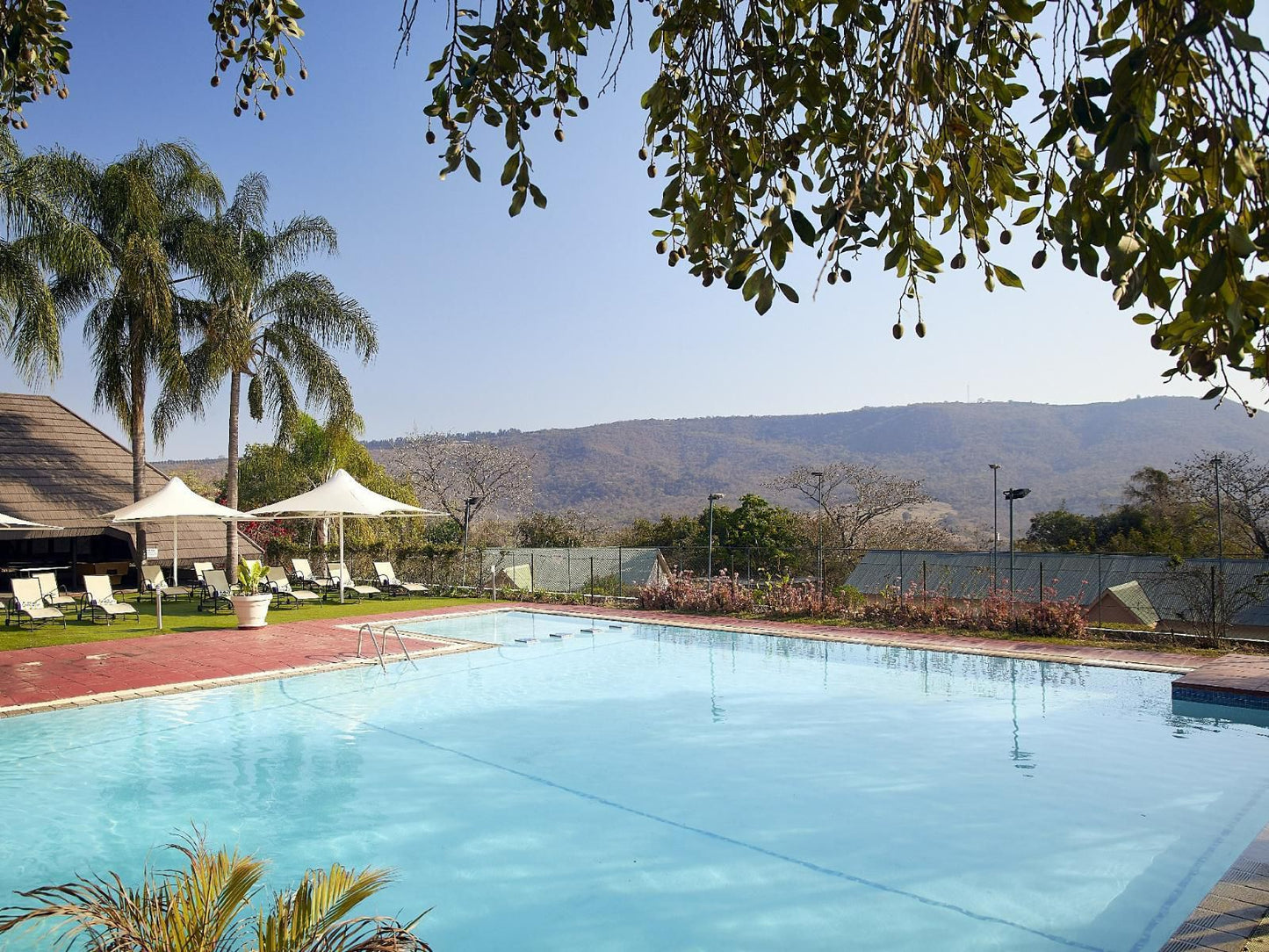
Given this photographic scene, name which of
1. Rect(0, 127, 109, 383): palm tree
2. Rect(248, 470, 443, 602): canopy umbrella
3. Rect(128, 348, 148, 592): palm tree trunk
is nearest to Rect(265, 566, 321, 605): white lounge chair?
Rect(248, 470, 443, 602): canopy umbrella

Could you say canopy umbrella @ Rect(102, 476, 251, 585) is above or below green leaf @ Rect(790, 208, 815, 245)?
below

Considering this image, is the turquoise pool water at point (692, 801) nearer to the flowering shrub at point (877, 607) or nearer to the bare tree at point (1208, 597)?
the flowering shrub at point (877, 607)

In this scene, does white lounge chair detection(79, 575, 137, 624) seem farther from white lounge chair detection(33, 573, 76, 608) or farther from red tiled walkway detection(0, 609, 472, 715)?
red tiled walkway detection(0, 609, 472, 715)

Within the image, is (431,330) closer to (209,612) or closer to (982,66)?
(209,612)

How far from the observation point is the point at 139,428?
19969 mm

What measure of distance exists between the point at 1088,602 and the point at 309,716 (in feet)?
56.3

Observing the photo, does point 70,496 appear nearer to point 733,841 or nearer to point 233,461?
point 233,461

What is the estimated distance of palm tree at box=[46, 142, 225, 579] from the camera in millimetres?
19328

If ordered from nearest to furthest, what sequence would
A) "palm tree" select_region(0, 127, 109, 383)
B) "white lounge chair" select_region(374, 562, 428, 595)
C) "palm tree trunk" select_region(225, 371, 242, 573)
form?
"palm tree" select_region(0, 127, 109, 383) → "white lounge chair" select_region(374, 562, 428, 595) → "palm tree trunk" select_region(225, 371, 242, 573)

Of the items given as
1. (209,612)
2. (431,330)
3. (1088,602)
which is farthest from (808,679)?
(431,330)

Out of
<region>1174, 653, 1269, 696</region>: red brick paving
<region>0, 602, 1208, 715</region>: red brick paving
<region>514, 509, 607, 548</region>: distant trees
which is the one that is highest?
<region>514, 509, 607, 548</region>: distant trees

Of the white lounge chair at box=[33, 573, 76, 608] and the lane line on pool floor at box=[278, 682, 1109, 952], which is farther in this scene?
the white lounge chair at box=[33, 573, 76, 608]

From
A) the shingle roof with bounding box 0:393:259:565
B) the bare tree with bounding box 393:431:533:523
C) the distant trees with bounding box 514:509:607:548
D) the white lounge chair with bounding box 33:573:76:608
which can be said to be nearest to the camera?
the white lounge chair with bounding box 33:573:76:608

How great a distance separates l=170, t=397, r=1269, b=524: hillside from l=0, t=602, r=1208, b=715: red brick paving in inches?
1429
